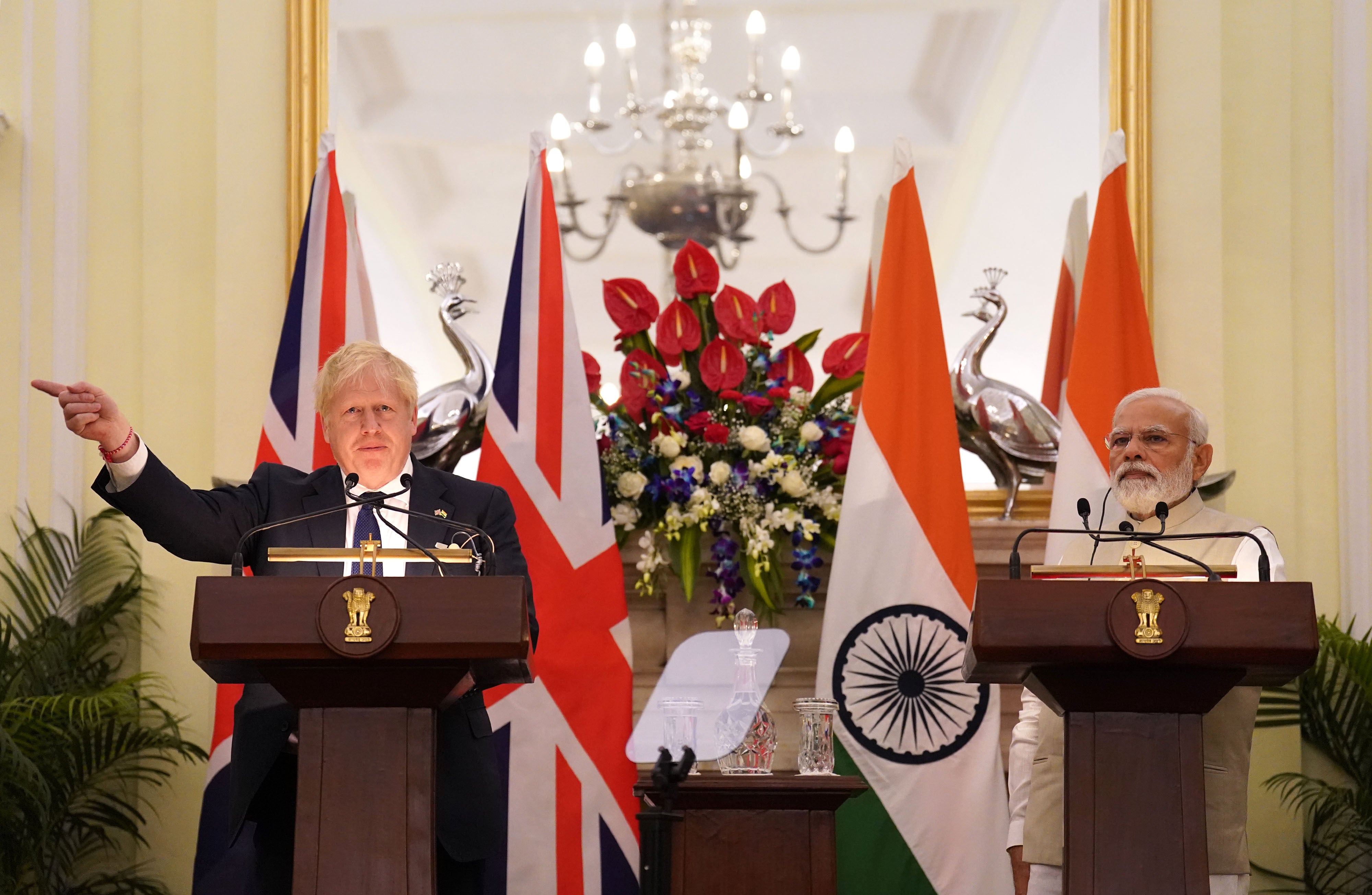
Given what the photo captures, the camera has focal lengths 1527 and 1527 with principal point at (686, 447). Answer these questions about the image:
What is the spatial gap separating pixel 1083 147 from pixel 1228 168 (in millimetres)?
449

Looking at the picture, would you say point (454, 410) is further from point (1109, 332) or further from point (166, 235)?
point (1109, 332)

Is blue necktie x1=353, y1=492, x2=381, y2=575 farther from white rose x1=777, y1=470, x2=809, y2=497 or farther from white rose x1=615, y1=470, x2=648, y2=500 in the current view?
white rose x1=777, y1=470, x2=809, y2=497

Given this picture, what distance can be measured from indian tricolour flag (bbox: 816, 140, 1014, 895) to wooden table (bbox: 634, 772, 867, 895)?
0.53 m

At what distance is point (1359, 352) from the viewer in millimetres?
4578

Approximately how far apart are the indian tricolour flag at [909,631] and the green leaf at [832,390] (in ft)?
0.98

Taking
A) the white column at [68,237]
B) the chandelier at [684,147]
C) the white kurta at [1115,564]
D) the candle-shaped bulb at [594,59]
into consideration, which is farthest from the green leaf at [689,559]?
the white column at [68,237]

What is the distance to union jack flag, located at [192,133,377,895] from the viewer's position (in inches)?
157

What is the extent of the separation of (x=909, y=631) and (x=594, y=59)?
7.46 feet

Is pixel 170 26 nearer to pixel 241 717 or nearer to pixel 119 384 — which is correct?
pixel 119 384

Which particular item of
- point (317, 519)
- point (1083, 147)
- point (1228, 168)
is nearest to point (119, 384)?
point (317, 519)

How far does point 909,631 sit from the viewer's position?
3953 mm

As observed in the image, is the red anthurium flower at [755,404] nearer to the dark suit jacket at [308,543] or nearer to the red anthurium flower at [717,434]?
the red anthurium flower at [717,434]

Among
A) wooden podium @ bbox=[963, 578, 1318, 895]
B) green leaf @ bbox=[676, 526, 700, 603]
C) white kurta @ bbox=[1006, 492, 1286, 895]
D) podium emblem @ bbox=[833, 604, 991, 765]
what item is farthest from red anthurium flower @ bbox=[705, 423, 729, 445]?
wooden podium @ bbox=[963, 578, 1318, 895]

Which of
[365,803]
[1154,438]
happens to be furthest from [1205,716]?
[365,803]
